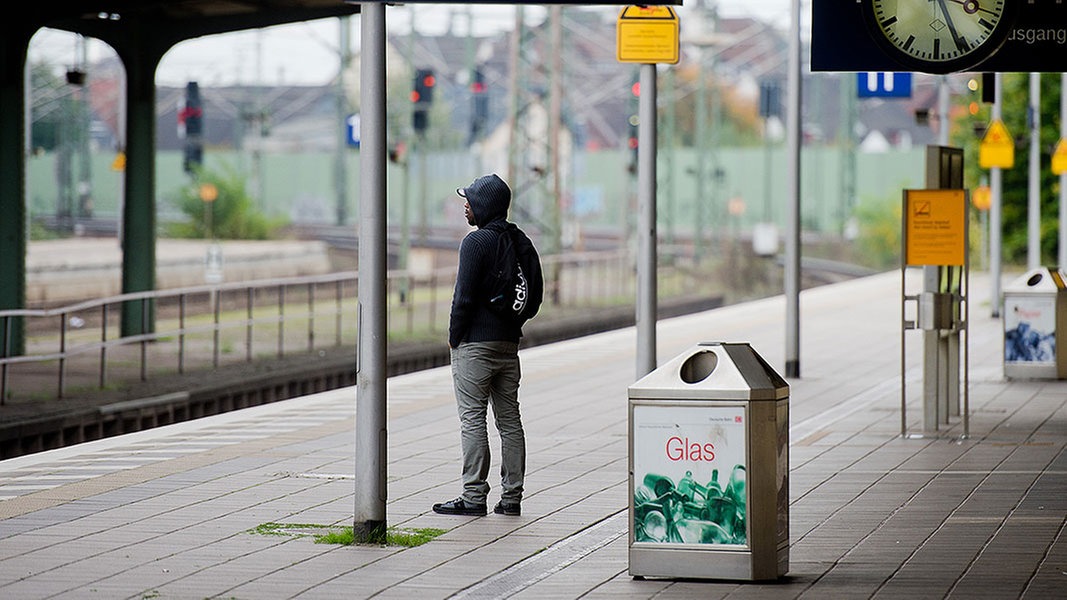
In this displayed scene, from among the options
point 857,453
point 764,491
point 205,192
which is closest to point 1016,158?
point 205,192

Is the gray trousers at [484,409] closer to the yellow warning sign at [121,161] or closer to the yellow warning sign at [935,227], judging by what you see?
the yellow warning sign at [935,227]

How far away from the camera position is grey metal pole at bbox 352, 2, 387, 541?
8.63 meters

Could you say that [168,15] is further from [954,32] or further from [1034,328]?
[954,32]

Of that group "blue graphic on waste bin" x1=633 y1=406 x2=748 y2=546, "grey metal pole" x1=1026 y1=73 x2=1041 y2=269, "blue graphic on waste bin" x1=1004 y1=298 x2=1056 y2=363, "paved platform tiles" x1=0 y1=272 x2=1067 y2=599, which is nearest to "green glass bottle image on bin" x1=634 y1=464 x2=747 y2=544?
"blue graphic on waste bin" x1=633 y1=406 x2=748 y2=546

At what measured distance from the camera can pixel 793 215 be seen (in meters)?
18.2

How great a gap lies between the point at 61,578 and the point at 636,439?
2.67m

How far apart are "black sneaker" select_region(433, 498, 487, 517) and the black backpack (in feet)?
3.44

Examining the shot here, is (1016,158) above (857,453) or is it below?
above

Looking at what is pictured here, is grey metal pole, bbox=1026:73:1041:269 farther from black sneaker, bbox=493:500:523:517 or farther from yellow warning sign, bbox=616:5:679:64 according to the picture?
black sneaker, bbox=493:500:523:517

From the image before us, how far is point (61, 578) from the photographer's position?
7.86 m

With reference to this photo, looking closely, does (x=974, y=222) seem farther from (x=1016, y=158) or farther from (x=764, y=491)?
(x=764, y=491)

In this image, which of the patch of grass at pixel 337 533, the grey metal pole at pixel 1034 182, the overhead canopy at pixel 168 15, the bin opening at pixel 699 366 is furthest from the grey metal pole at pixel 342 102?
the bin opening at pixel 699 366

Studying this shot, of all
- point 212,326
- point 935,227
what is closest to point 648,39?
point 935,227

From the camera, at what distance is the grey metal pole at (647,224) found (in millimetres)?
13750
